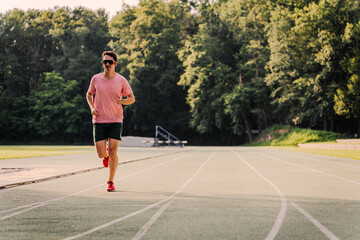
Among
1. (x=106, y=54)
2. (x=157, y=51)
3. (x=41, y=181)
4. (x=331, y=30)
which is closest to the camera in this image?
A: (x=106, y=54)

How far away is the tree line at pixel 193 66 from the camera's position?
48312 millimetres

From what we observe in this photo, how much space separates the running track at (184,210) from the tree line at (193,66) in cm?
3781

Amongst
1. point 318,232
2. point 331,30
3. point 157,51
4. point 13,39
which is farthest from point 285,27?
point 318,232

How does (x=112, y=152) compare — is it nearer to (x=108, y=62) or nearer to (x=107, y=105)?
(x=107, y=105)

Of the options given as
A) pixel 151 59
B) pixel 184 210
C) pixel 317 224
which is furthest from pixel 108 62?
pixel 151 59

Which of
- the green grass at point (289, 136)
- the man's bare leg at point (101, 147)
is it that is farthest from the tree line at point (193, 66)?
the man's bare leg at point (101, 147)

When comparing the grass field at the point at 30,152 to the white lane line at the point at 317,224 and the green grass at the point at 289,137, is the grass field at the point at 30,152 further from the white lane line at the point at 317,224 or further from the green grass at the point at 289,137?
the green grass at the point at 289,137

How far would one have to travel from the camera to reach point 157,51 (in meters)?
61.2

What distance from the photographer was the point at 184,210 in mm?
6996

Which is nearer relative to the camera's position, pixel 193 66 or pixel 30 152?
pixel 30 152

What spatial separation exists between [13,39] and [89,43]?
444 inches

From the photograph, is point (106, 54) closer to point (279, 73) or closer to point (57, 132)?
point (279, 73)

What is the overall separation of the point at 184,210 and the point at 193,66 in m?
50.4

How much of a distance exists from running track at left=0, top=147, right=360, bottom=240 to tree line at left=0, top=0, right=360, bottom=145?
37.8 m
